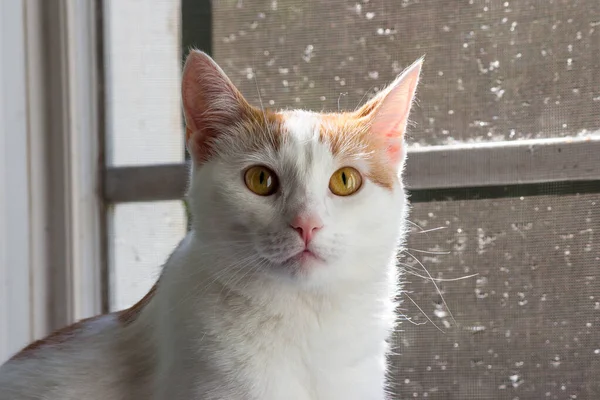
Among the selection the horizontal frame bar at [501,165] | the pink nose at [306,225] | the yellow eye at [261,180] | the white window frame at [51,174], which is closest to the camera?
the pink nose at [306,225]

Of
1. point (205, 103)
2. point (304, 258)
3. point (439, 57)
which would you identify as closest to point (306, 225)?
point (304, 258)

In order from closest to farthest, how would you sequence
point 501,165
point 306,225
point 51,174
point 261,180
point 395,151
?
point 306,225 < point 261,180 < point 395,151 < point 501,165 < point 51,174

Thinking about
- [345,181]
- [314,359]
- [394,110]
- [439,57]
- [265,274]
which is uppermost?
[439,57]

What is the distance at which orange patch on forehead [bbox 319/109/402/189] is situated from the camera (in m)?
1.13

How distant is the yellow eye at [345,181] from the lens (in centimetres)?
109

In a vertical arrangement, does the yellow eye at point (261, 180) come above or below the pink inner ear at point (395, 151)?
below

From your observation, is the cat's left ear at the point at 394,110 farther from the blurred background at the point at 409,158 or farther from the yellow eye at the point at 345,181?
the blurred background at the point at 409,158

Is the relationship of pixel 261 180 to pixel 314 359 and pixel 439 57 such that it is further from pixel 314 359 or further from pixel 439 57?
pixel 439 57

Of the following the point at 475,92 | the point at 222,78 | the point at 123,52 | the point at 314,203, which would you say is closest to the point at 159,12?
the point at 123,52

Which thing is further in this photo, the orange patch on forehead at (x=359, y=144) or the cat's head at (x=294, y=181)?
the orange patch on forehead at (x=359, y=144)

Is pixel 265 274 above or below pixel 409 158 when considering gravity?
below

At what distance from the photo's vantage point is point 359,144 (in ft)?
3.78

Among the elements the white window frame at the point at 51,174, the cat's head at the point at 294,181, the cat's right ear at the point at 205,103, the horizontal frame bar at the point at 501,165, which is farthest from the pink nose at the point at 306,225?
the white window frame at the point at 51,174

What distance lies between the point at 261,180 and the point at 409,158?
531 millimetres
